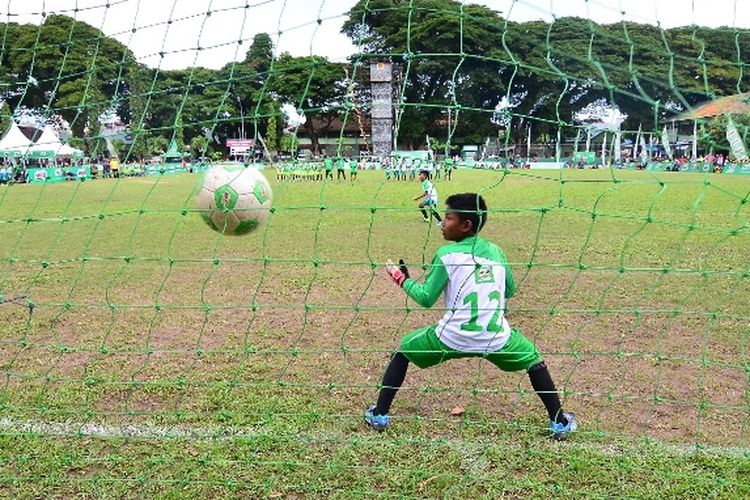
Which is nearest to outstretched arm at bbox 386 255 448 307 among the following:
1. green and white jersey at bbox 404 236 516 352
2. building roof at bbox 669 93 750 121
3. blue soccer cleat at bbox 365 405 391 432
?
green and white jersey at bbox 404 236 516 352

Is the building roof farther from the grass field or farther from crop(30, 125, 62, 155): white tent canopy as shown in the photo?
crop(30, 125, 62, 155): white tent canopy

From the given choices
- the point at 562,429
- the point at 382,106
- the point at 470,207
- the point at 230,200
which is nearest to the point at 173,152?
the point at 230,200

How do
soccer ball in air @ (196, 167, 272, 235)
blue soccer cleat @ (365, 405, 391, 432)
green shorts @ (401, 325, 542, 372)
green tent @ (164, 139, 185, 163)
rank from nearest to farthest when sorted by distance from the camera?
green shorts @ (401, 325, 542, 372)
blue soccer cleat @ (365, 405, 391, 432)
soccer ball in air @ (196, 167, 272, 235)
green tent @ (164, 139, 185, 163)

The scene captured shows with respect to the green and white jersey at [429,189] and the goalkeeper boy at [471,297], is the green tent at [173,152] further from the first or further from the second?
the green and white jersey at [429,189]

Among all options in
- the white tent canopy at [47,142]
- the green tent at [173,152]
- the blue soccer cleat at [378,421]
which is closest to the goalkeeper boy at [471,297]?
the blue soccer cleat at [378,421]

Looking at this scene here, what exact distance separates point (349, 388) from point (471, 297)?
1103 millimetres

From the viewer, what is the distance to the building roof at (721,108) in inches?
111

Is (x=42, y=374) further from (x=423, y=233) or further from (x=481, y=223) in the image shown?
(x=423, y=233)

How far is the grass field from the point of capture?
295 centimetres

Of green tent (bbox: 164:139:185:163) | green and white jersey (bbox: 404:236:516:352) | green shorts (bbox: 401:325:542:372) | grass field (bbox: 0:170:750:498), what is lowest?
grass field (bbox: 0:170:750:498)

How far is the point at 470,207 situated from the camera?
10.2ft

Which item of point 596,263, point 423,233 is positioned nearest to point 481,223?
point 596,263

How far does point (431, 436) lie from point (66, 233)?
363 inches

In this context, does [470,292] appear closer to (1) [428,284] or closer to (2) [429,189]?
(1) [428,284]
